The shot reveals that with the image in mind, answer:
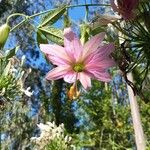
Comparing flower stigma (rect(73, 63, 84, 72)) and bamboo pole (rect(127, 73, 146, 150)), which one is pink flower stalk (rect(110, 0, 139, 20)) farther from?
bamboo pole (rect(127, 73, 146, 150))

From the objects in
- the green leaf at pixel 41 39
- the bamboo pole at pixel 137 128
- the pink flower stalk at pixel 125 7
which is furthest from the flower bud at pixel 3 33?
the bamboo pole at pixel 137 128

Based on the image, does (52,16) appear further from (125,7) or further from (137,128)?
(137,128)

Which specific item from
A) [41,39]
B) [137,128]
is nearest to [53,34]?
[41,39]

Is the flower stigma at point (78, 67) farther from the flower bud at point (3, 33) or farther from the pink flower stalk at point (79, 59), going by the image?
the flower bud at point (3, 33)

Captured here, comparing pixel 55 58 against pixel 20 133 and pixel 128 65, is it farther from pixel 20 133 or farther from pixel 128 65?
pixel 20 133

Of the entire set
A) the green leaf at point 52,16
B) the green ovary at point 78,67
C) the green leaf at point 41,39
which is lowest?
the green ovary at point 78,67

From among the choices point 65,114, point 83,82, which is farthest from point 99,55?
point 65,114
